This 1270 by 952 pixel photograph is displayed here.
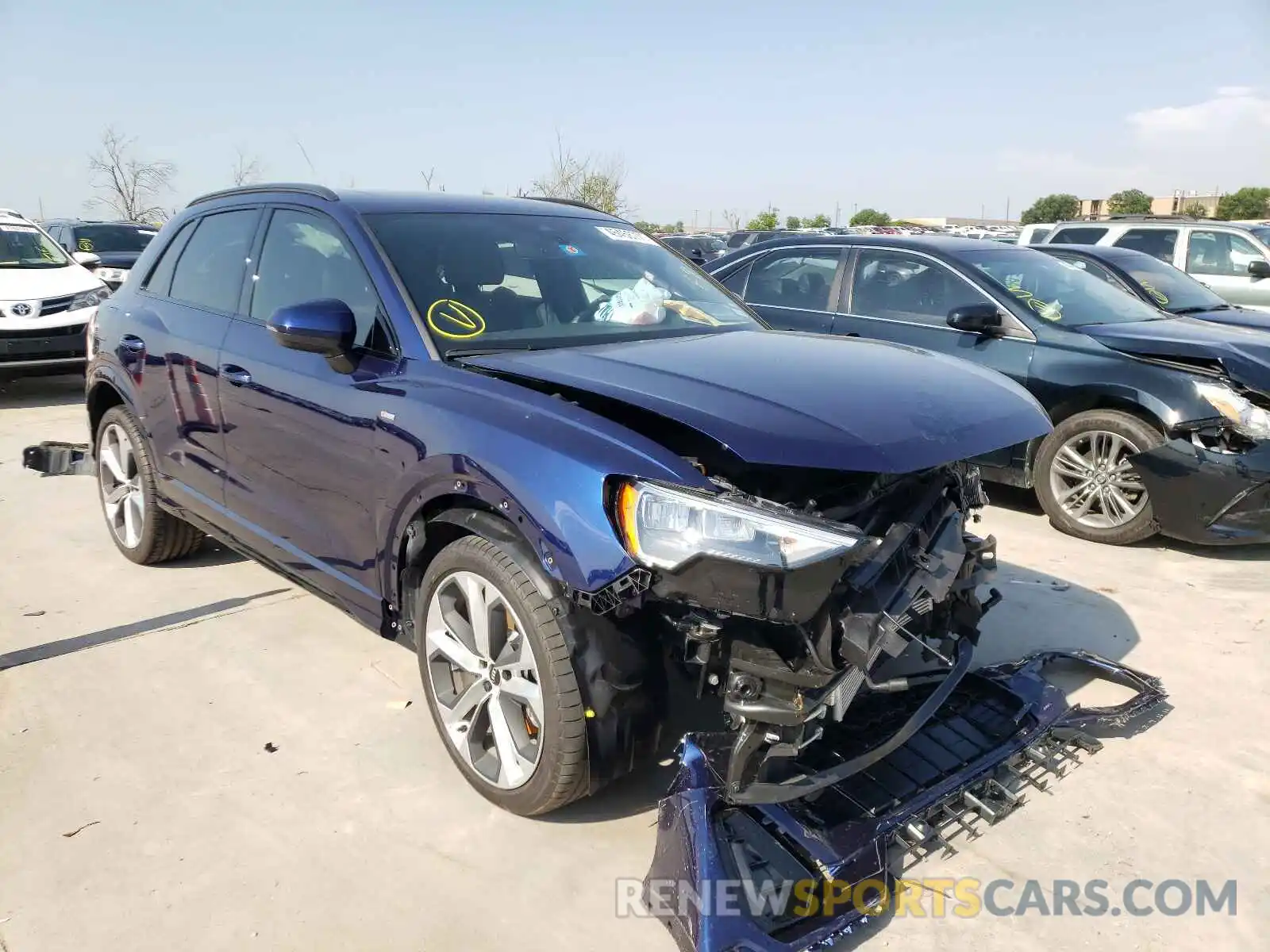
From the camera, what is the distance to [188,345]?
13.3 feet

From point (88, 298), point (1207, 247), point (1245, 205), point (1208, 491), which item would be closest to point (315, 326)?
point (1208, 491)

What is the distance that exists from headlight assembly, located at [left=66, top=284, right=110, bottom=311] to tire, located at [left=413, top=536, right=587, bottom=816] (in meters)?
8.77

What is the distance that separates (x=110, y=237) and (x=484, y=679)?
17.3m

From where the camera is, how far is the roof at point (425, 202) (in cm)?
347

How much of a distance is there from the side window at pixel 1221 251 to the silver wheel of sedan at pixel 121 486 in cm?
1158

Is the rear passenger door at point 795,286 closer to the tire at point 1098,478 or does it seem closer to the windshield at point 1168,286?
the tire at point 1098,478

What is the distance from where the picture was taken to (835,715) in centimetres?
235

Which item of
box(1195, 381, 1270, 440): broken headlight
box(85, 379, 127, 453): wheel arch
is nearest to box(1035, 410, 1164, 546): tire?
box(1195, 381, 1270, 440): broken headlight

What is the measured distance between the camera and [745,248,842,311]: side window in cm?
664

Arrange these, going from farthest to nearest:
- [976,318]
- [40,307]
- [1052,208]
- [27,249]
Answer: [1052,208], [27,249], [40,307], [976,318]

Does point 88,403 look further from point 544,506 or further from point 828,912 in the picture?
point 828,912

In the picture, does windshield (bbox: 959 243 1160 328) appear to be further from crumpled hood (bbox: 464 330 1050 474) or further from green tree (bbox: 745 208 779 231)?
green tree (bbox: 745 208 779 231)

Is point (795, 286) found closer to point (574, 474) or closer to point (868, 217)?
point (574, 474)

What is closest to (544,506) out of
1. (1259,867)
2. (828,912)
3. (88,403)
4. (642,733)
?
(642,733)
